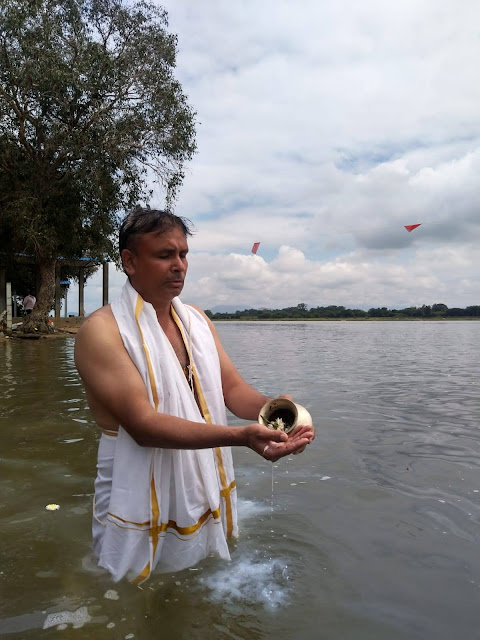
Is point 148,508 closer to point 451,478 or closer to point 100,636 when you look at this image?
point 100,636

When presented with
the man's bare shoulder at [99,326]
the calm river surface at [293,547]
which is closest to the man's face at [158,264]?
the man's bare shoulder at [99,326]

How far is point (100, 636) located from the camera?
2287 millimetres

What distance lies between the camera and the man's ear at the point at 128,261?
8.93 ft

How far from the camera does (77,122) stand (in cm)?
2098

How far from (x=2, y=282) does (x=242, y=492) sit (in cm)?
2451

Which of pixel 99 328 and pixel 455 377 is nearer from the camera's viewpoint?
pixel 99 328

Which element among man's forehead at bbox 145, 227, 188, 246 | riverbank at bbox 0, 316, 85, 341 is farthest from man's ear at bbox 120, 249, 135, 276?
riverbank at bbox 0, 316, 85, 341

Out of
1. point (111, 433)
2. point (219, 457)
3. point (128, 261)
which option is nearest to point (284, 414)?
point (219, 457)

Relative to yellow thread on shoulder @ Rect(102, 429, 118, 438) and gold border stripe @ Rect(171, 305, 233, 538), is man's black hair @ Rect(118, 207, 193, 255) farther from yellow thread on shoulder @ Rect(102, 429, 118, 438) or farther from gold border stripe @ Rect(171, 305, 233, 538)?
yellow thread on shoulder @ Rect(102, 429, 118, 438)

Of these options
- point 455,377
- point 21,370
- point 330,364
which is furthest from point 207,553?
point 330,364

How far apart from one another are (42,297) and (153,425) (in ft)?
71.7

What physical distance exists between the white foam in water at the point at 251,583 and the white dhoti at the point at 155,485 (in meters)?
0.12

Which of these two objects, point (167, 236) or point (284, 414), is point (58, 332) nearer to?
point (167, 236)

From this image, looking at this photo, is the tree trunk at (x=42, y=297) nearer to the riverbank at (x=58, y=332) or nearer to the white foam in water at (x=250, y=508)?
the riverbank at (x=58, y=332)
